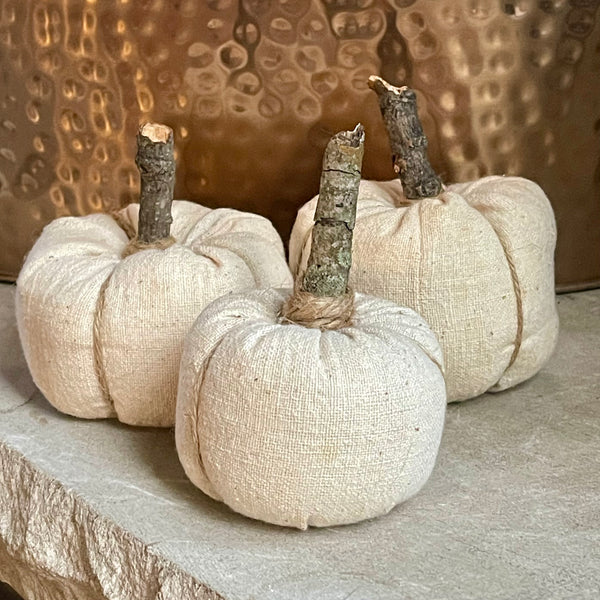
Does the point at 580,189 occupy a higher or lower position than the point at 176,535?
higher

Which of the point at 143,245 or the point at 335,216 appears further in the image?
the point at 143,245

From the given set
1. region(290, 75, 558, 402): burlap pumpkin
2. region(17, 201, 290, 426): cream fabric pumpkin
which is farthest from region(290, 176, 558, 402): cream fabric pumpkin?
region(17, 201, 290, 426): cream fabric pumpkin

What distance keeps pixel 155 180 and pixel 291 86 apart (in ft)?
0.90

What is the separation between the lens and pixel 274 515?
875 mm

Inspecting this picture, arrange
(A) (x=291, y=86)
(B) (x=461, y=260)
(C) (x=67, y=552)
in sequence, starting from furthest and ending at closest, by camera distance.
Result: (A) (x=291, y=86) → (B) (x=461, y=260) → (C) (x=67, y=552)

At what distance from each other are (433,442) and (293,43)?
590 mm

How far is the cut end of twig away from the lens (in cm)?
110

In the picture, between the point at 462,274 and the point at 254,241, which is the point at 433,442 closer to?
the point at 462,274

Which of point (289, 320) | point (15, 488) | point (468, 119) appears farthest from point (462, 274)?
point (15, 488)

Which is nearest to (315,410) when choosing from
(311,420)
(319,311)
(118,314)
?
(311,420)

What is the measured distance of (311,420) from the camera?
0.85 metres

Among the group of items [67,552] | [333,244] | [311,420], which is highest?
[333,244]

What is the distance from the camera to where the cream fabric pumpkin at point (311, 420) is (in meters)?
0.85

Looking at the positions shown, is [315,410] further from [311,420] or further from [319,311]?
[319,311]
